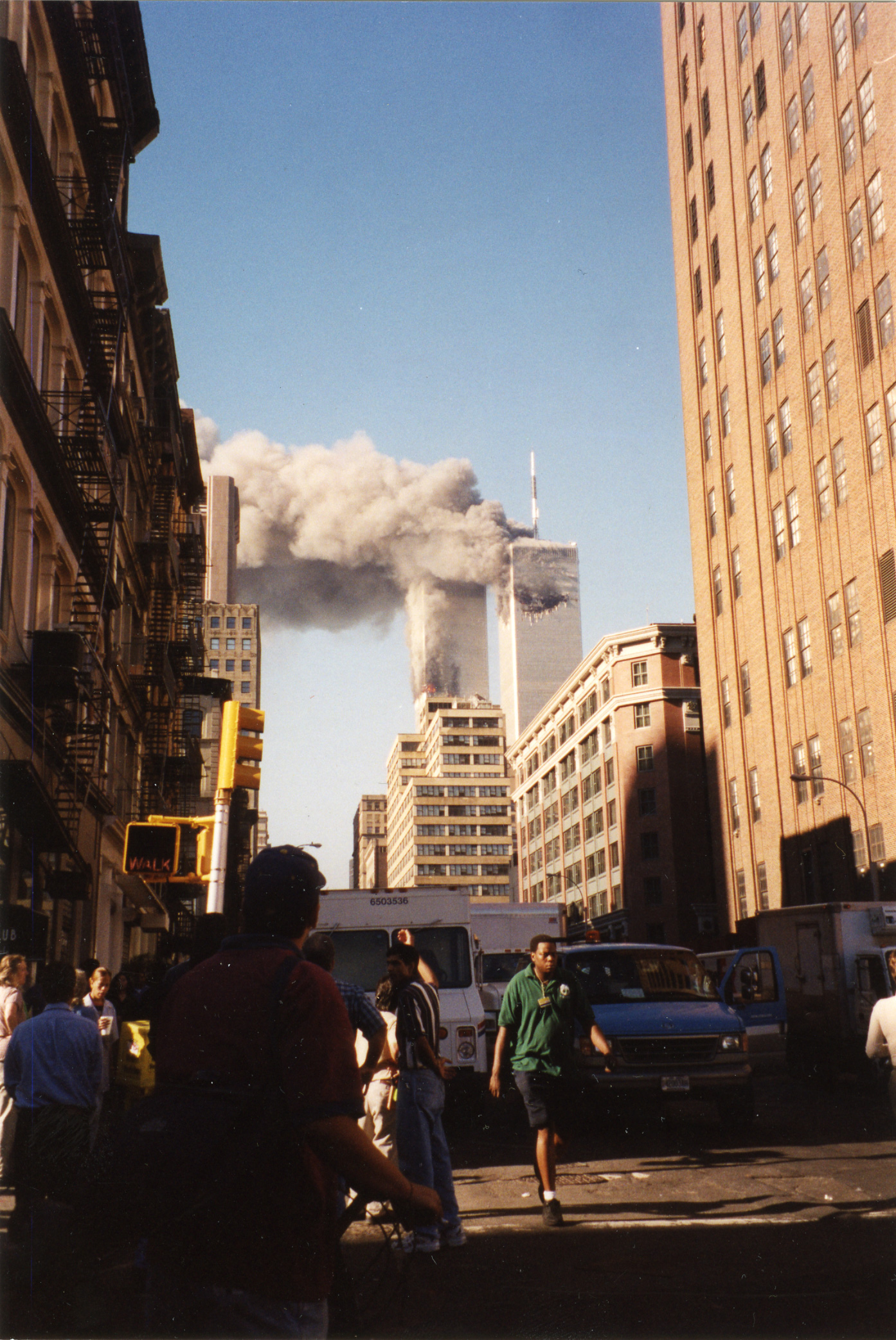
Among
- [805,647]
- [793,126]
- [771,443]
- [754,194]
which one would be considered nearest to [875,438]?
[805,647]

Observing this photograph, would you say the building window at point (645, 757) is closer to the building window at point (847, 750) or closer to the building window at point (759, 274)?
the building window at point (759, 274)

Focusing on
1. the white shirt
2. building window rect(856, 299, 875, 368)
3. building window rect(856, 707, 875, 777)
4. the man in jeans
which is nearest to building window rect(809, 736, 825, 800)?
building window rect(856, 707, 875, 777)

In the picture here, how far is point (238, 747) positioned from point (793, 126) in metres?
48.0

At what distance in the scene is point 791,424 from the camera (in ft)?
161

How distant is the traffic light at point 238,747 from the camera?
10211 millimetres

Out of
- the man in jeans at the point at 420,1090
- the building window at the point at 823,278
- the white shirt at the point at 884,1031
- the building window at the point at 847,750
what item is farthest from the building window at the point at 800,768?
the man in jeans at the point at 420,1090

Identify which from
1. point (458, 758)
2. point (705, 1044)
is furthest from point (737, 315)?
point (458, 758)

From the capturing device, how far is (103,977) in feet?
37.8

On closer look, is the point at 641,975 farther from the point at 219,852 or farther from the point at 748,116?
the point at 748,116

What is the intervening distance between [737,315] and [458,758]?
361ft

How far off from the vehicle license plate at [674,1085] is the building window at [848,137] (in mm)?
40119

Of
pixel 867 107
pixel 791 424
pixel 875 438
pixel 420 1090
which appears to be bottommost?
pixel 420 1090

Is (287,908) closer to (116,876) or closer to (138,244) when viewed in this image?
(116,876)

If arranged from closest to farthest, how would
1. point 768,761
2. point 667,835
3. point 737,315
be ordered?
point 768,761 < point 737,315 < point 667,835
